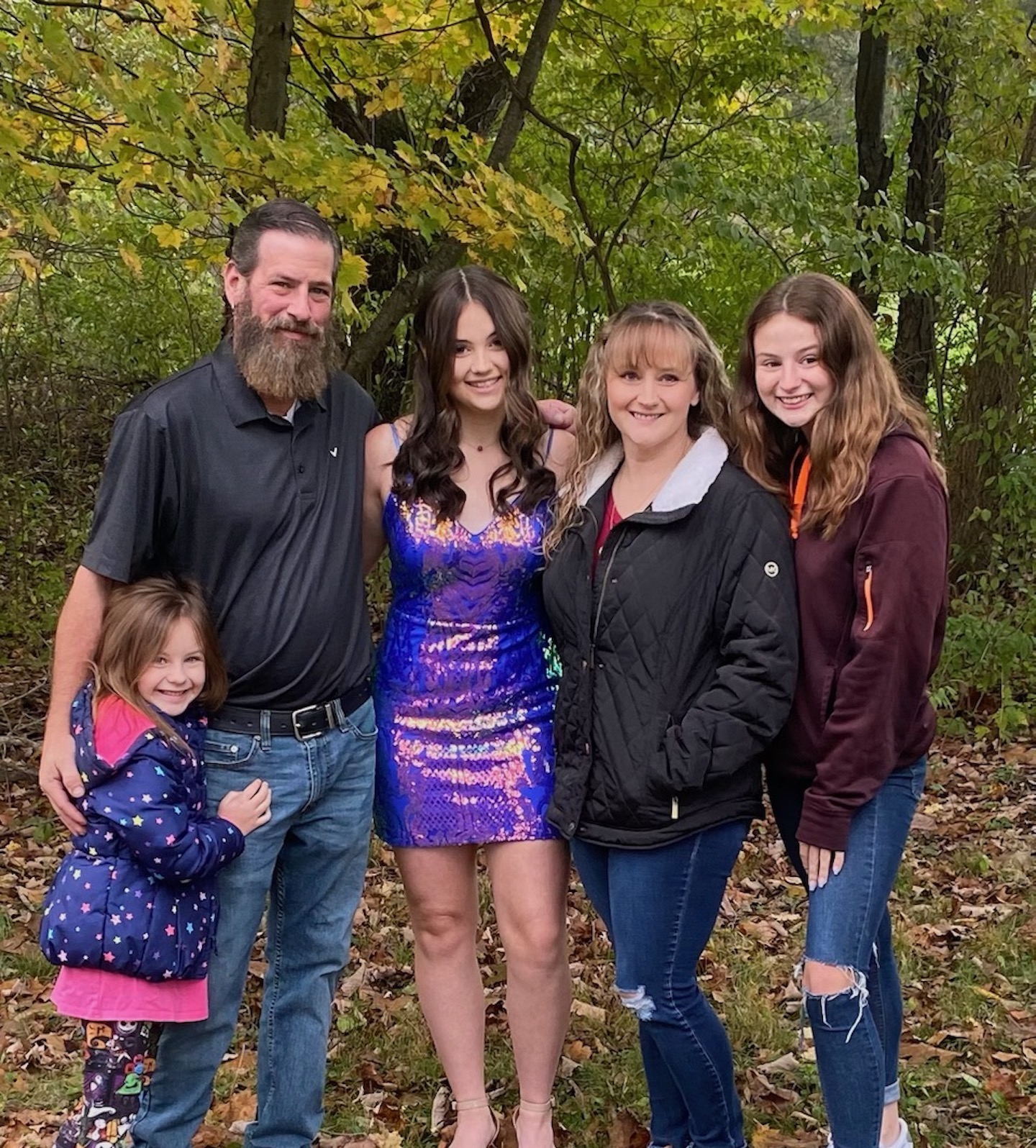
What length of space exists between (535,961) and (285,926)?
68 centimetres

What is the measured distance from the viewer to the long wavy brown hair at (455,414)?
316 cm

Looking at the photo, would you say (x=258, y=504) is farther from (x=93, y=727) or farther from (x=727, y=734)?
(x=727, y=734)

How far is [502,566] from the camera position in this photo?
10.3ft

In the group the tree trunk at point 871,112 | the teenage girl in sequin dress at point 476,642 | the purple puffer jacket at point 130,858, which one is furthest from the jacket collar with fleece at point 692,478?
the tree trunk at point 871,112

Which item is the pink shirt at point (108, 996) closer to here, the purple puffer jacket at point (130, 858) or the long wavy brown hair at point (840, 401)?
the purple puffer jacket at point (130, 858)

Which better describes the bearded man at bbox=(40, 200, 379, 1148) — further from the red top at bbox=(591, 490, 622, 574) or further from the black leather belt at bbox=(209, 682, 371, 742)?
the red top at bbox=(591, 490, 622, 574)

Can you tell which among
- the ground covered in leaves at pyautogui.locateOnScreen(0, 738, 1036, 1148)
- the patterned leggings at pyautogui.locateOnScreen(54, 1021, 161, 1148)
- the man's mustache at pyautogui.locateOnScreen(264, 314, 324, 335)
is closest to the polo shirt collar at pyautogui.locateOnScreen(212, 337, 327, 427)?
the man's mustache at pyautogui.locateOnScreen(264, 314, 324, 335)

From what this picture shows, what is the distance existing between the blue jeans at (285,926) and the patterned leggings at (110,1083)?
5 centimetres

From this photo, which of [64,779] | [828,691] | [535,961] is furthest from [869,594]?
[64,779]

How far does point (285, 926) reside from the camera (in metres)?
3.21

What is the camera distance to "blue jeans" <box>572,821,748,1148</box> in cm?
287

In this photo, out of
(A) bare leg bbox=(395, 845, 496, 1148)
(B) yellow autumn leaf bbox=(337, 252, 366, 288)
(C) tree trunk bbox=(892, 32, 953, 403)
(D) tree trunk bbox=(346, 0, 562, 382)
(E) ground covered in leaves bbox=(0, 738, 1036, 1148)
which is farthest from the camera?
(C) tree trunk bbox=(892, 32, 953, 403)

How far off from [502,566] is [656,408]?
58 cm

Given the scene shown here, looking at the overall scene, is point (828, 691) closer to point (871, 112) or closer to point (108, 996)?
point (108, 996)
